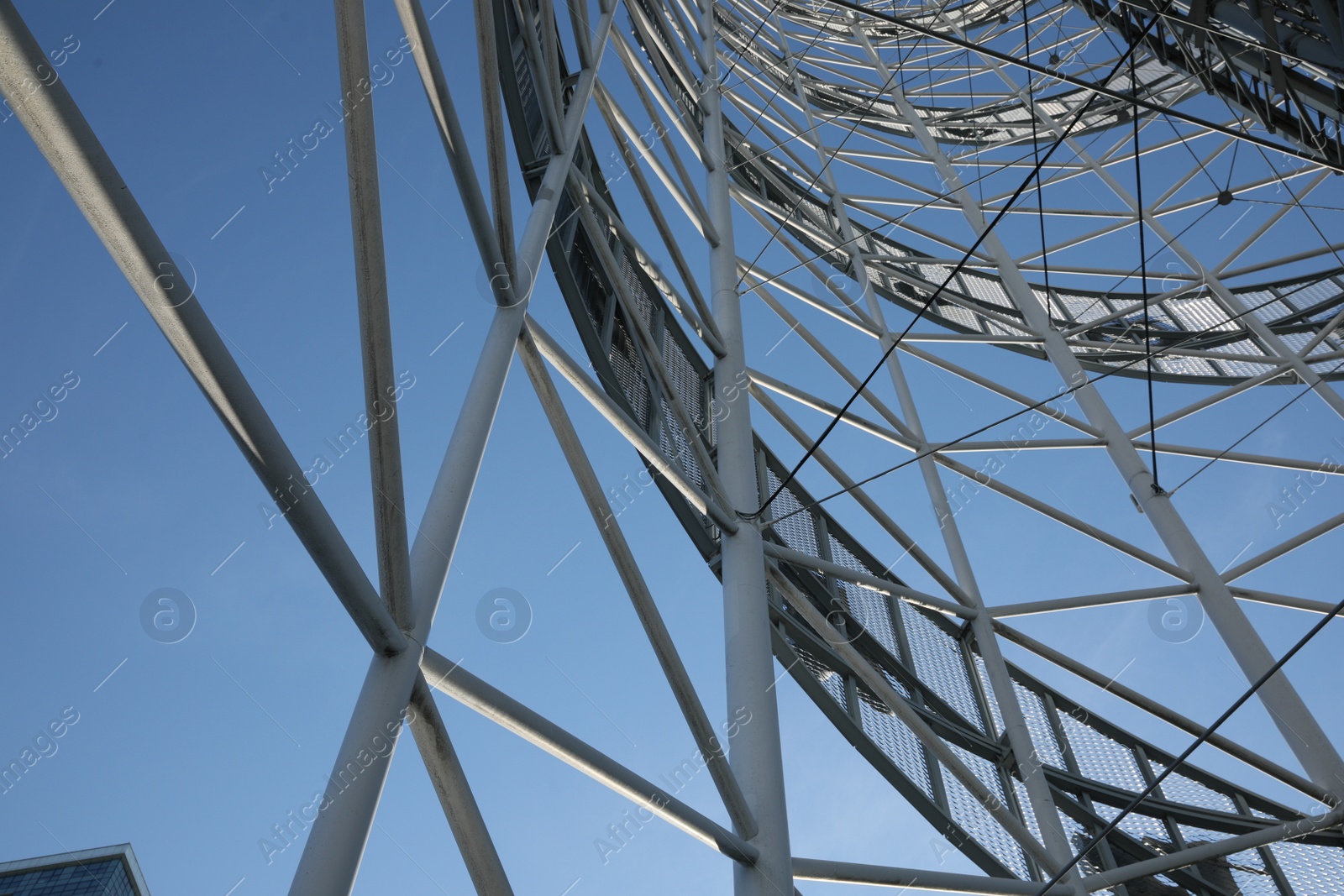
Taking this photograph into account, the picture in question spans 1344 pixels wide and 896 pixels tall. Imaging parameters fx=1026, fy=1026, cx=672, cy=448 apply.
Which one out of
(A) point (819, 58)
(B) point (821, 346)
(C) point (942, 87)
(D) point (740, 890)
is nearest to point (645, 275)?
(B) point (821, 346)

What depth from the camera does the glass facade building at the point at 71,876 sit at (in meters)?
23.4

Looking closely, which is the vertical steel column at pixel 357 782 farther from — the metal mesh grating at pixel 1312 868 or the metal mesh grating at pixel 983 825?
the metal mesh grating at pixel 1312 868

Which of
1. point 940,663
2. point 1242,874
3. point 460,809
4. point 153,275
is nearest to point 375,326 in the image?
point 153,275

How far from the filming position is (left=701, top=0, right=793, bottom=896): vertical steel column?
5.29m

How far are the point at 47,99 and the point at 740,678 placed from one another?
4.86 meters

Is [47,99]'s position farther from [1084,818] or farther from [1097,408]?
[1097,408]

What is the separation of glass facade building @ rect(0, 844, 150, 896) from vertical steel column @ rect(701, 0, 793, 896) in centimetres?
2178

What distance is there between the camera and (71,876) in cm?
2489

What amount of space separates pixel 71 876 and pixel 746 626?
25.5 metres

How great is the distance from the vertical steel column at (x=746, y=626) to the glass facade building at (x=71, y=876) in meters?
21.8

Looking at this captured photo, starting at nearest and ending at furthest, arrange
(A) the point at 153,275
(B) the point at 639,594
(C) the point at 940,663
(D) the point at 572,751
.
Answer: (A) the point at 153,275, (D) the point at 572,751, (B) the point at 639,594, (C) the point at 940,663

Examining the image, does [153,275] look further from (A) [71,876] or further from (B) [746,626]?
(A) [71,876]

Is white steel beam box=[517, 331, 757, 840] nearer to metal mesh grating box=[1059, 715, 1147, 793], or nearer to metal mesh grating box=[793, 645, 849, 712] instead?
metal mesh grating box=[793, 645, 849, 712]

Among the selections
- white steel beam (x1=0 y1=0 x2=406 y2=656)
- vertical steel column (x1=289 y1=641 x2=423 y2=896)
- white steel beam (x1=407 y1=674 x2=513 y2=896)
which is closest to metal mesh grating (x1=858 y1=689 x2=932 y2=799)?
white steel beam (x1=407 y1=674 x2=513 y2=896)
